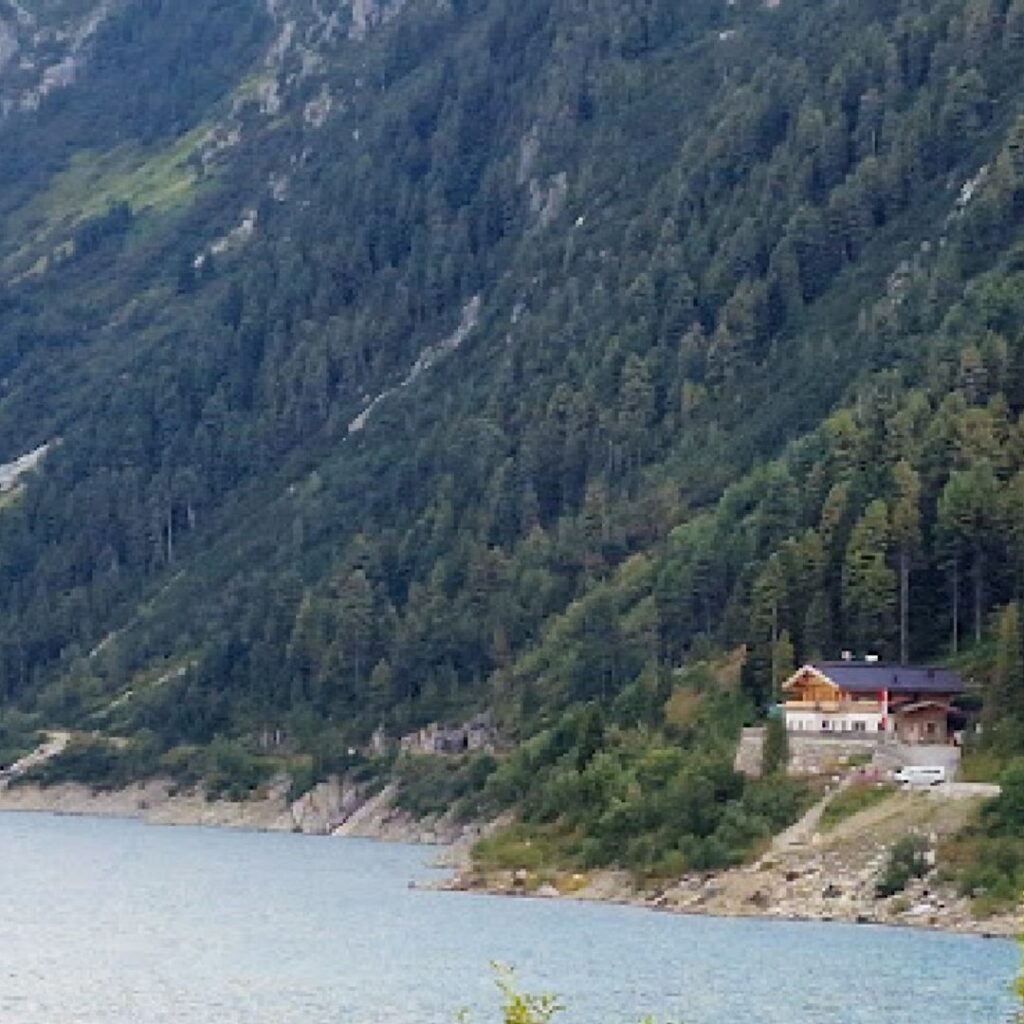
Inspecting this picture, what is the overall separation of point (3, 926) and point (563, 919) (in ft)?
77.3

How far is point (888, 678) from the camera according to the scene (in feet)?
482

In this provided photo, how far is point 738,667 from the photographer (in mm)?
166875

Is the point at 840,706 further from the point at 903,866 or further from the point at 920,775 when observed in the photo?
the point at 903,866

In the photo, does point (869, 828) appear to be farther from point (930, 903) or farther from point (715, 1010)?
point (715, 1010)

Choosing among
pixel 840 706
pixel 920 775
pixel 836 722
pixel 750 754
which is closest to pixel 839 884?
pixel 920 775

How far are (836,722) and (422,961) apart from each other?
3327 centimetres

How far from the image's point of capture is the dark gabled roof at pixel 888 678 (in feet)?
481

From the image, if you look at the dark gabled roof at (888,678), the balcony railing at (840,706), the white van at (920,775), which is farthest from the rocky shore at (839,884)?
the dark gabled roof at (888,678)

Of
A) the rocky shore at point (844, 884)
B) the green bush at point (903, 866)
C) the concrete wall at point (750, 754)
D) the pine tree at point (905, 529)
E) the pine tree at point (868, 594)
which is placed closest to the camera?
the rocky shore at point (844, 884)

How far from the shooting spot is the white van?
136 meters

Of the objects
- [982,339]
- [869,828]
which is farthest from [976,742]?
[982,339]

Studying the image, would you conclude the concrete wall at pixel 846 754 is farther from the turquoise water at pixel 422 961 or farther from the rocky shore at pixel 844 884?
the turquoise water at pixel 422 961

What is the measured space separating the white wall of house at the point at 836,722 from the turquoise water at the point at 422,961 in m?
14.1

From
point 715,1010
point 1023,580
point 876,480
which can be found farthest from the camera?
point 876,480
